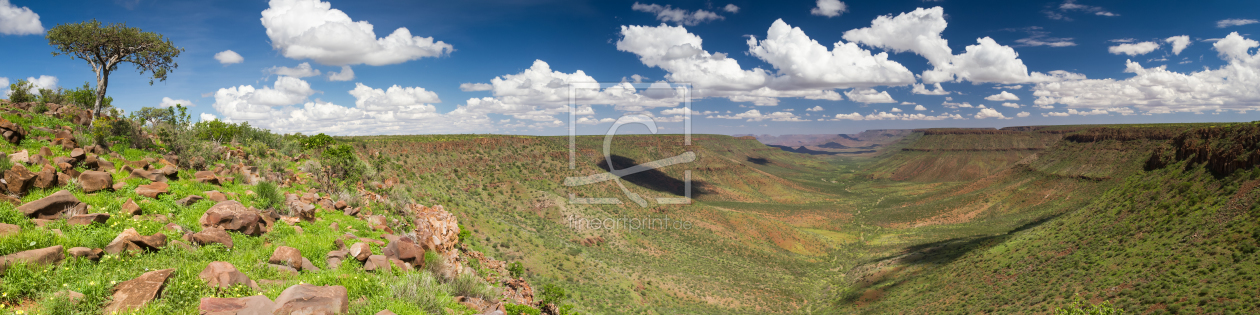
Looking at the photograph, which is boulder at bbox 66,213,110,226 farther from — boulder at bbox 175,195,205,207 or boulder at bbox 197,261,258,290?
boulder at bbox 197,261,258,290

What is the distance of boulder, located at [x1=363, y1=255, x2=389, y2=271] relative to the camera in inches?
355

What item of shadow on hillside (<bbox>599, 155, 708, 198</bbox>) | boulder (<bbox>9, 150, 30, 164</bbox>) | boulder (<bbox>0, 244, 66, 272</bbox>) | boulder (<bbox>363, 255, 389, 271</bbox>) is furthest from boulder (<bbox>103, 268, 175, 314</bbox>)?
shadow on hillside (<bbox>599, 155, 708, 198</bbox>)

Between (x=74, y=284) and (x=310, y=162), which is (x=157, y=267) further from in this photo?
(x=310, y=162)

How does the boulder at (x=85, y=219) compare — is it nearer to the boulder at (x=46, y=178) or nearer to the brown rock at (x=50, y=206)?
the brown rock at (x=50, y=206)

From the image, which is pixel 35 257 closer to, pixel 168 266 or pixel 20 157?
pixel 168 266

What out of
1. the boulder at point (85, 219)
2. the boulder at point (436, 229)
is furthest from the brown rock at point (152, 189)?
the boulder at point (436, 229)

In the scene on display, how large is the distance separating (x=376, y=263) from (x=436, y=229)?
8.78 metres

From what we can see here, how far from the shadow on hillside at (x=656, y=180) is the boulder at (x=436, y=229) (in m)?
93.4

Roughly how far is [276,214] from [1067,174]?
5811 inches

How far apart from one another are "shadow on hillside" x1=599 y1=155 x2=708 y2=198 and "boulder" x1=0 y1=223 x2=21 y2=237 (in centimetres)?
10743

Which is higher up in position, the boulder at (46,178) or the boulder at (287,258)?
the boulder at (46,178)

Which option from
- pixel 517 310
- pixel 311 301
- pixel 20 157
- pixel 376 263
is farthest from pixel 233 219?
pixel 517 310

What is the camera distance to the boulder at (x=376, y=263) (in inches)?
355

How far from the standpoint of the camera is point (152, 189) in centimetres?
1021
